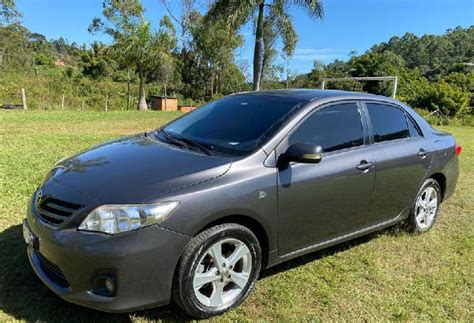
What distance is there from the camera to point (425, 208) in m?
4.81

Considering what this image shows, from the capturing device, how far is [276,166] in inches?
125

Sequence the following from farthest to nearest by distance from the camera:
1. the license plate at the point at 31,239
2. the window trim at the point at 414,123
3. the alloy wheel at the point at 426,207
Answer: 1. the alloy wheel at the point at 426,207
2. the window trim at the point at 414,123
3. the license plate at the point at 31,239

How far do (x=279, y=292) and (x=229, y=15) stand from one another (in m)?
16.6

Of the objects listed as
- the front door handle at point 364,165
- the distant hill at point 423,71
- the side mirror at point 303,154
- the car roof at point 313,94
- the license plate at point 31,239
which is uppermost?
the distant hill at point 423,71

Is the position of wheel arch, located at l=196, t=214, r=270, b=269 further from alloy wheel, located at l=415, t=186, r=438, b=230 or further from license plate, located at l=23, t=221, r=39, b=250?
alloy wheel, located at l=415, t=186, r=438, b=230

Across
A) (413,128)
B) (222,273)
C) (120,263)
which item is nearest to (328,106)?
(413,128)

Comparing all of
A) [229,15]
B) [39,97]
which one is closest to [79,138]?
[229,15]

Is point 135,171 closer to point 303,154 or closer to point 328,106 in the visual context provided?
point 303,154

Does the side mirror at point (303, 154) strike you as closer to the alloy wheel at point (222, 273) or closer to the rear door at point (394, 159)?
the alloy wheel at point (222, 273)

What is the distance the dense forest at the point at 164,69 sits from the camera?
26547 millimetres

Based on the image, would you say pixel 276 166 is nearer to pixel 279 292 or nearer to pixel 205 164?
pixel 205 164

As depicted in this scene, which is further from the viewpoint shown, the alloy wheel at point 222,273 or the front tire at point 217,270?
the alloy wheel at point 222,273

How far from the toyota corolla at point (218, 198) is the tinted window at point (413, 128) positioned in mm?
127

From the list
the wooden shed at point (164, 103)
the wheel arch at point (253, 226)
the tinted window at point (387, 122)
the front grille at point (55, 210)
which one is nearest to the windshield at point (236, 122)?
the wheel arch at point (253, 226)
